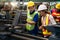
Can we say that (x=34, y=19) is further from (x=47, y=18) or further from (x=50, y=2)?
(x=50, y=2)

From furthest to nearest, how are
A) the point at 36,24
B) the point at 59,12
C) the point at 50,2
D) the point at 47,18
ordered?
1. the point at 50,2
2. the point at 59,12
3. the point at 36,24
4. the point at 47,18

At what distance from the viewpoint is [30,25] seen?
4.46 metres

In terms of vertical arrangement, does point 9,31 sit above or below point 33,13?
below

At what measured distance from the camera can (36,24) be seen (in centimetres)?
440

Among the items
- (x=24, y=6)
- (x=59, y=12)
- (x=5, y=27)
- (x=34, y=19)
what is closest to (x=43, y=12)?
(x=34, y=19)

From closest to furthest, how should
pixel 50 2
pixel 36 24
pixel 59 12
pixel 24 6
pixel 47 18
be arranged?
1. pixel 47 18
2. pixel 36 24
3. pixel 59 12
4. pixel 50 2
5. pixel 24 6

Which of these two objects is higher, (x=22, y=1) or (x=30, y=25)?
(x=22, y=1)

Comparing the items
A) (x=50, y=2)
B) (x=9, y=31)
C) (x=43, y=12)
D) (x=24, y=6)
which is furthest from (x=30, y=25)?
(x=24, y=6)

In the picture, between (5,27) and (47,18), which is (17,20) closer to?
(5,27)

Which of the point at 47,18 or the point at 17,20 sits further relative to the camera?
the point at 17,20

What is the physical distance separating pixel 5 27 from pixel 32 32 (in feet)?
2.28

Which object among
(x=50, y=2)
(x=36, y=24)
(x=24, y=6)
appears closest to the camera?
(x=36, y=24)

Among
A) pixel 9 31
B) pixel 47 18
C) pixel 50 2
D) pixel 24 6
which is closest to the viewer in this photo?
pixel 47 18

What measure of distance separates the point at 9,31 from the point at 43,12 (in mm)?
941
